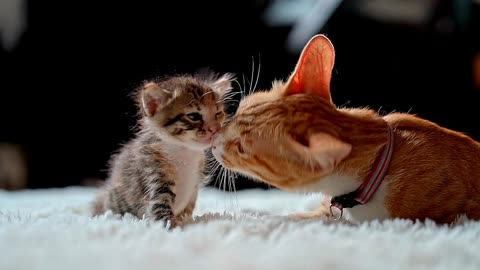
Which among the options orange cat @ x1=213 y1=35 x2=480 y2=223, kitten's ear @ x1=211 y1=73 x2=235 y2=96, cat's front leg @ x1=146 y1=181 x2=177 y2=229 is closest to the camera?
orange cat @ x1=213 y1=35 x2=480 y2=223

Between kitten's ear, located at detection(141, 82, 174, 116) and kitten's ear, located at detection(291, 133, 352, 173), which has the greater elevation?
kitten's ear, located at detection(141, 82, 174, 116)

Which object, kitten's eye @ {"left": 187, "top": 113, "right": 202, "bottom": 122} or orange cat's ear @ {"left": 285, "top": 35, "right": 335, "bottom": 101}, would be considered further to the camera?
kitten's eye @ {"left": 187, "top": 113, "right": 202, "bottom": 122}

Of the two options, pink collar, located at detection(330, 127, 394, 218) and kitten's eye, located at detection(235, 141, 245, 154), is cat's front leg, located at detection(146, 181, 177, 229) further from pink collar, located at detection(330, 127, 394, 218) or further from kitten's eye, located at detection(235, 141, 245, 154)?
pink collar, located at detection(330, 127, 394, 218)

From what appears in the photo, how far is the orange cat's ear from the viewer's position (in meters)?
1.19

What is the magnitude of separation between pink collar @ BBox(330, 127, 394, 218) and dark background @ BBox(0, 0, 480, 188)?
5.05ft

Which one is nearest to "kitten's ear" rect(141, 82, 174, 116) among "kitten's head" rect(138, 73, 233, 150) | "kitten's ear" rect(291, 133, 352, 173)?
"kitten's head" rect(138, 73, 233, 150)

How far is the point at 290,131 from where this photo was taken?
1125 millimetres

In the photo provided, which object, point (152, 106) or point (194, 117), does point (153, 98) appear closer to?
point (152, 106)

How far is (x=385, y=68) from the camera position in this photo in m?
2.73

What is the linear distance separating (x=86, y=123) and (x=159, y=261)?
231 cm

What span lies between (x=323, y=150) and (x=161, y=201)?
0.54 metres

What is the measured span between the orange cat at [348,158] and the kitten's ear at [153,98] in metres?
0.31

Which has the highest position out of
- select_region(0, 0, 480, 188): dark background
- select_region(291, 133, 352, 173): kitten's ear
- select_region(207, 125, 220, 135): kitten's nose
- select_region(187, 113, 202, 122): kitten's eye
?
select_region(0, 0, 480, 188): dark background

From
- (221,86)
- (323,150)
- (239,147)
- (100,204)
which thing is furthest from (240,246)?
(100,204)
